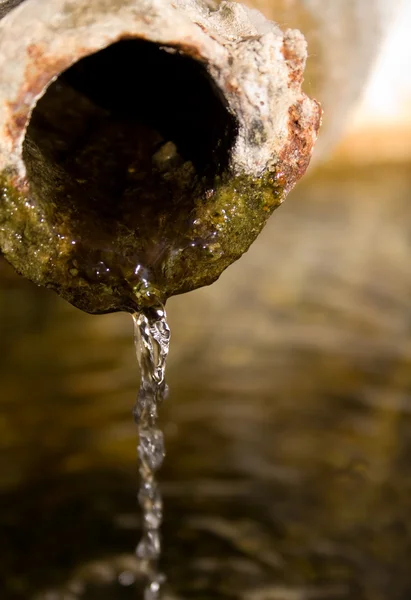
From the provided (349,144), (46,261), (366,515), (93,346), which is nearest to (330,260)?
(349,144)

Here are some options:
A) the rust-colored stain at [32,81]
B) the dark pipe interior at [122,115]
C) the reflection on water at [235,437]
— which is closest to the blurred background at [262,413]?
the reflection on water at [235,437]

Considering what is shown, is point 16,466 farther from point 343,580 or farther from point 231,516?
point 343,580

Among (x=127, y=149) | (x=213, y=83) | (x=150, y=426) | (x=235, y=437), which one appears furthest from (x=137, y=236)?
(x=235, y=437)

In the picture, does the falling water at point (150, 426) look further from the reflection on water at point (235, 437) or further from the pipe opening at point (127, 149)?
the pipe opening at point (127, 149)

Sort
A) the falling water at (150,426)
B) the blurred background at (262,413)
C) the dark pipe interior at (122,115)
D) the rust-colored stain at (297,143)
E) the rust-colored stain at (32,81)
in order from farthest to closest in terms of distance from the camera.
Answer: the blurred background at (262,413), the falling water at (150,426), the dark pipe interior at (122,115), the rust-colored stain at (297,143), the rust-colored stain at (32,81)

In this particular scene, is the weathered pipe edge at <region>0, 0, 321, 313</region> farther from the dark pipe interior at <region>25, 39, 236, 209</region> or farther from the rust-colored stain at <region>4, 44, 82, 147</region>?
the dark pipe interior at <region>25, 39, 236, 209</region>

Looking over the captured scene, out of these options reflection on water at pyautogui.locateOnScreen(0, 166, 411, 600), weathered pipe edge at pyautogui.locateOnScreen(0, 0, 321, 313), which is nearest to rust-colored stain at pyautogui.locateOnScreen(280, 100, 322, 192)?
weathered pipe edge at pyautogui.locateOnScreen(0, 0, 321, 313)
